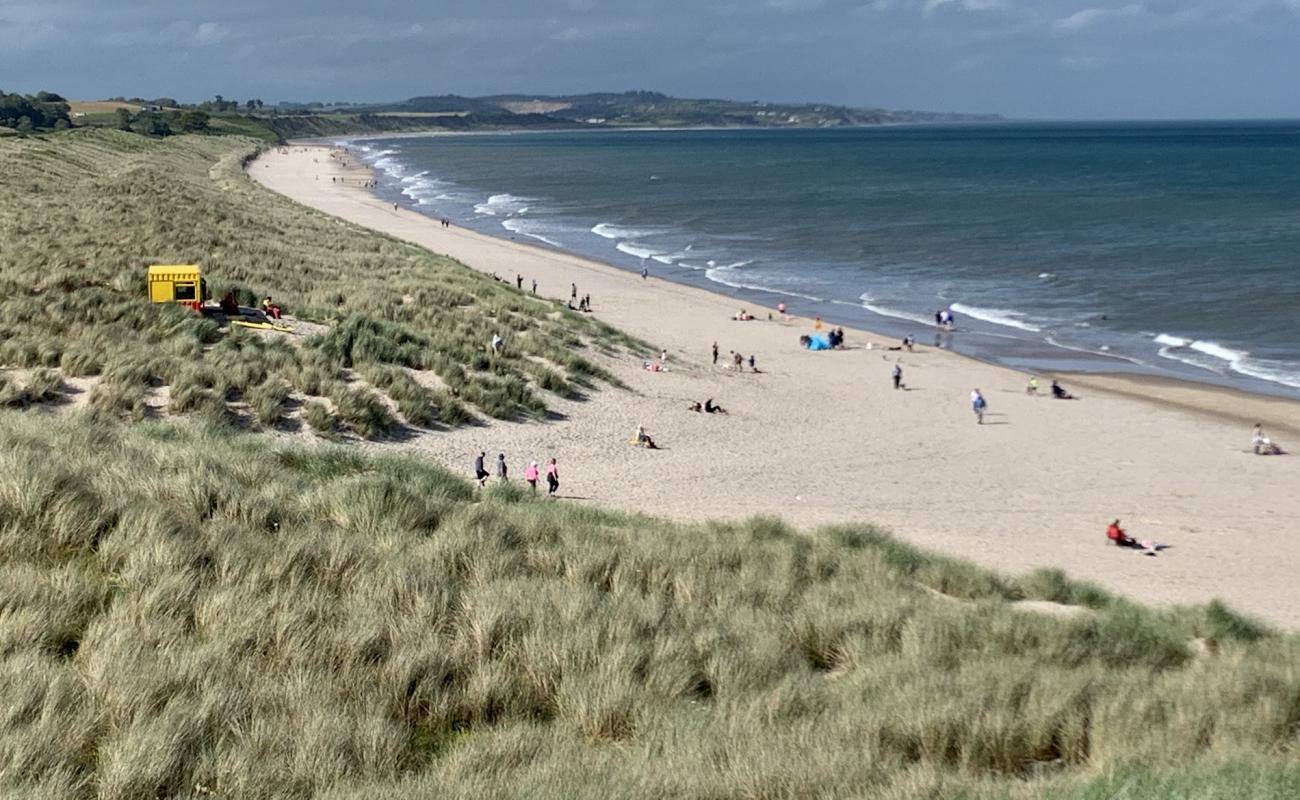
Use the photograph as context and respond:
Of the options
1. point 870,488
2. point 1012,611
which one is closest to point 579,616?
point 1012,611

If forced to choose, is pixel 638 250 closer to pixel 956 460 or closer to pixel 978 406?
pixel 978 406

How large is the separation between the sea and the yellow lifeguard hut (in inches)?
762

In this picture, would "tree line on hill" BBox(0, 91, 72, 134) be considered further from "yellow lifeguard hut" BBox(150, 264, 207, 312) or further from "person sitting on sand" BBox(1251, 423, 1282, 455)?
"person sitting on sand" BBox(1251, 423, 1282, 455)

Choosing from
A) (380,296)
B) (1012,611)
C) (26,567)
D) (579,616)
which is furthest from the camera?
(380,296)

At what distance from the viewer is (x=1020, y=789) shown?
460cm

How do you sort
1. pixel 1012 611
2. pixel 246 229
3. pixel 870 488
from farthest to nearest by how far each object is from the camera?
A: pixel 246 229
pixel 870 488
pixel 1012 611

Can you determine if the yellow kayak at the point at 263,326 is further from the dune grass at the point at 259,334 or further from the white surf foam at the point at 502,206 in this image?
the white surf foam at the point at 502,206

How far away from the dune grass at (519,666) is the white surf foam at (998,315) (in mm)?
25728

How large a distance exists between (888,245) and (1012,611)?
147ft

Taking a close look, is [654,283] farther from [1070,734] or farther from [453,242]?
[1070,734]

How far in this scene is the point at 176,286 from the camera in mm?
19828

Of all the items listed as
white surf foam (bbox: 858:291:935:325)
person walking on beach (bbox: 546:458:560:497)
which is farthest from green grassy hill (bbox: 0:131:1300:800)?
white surf foam (bbox: 858:291:935:325)

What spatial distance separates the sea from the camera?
3155cm

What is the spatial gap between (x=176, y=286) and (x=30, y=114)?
343ft
